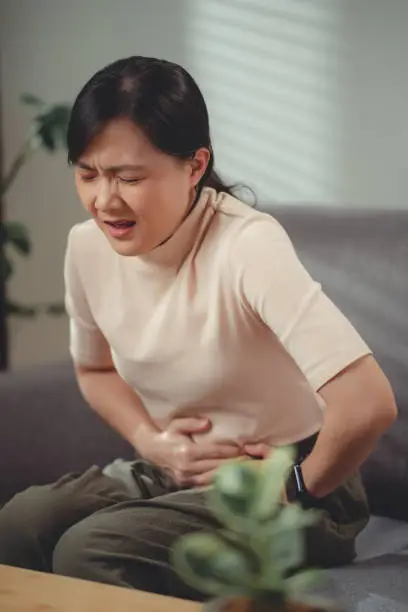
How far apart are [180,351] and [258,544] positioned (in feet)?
1.95

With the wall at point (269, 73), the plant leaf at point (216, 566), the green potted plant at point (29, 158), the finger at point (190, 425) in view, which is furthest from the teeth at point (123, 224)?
the green potted plant at point (29, 158)

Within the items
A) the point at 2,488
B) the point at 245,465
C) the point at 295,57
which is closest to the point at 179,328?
the point at 2,488

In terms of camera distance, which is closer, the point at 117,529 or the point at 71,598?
the point at 71,598

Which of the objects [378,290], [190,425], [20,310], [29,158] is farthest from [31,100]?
[190,425]

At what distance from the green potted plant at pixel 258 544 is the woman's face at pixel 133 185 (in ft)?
1.82

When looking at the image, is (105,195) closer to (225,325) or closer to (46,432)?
(225,325)

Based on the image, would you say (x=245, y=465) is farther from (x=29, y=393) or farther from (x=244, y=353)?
(x=29, y=393)

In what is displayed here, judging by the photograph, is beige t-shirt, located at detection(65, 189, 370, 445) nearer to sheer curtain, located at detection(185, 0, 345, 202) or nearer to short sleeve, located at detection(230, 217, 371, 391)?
short sleeve, located at detection(230, 217, 371, 391)

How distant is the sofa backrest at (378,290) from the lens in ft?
4.90

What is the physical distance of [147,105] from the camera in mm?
1192

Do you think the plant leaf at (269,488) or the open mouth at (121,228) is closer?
the plant leaf at (269,488)

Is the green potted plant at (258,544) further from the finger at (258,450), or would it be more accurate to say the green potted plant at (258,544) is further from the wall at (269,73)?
the wall at (269,73)

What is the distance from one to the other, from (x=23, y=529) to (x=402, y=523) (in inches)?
21.7

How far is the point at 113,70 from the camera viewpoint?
1.22m
